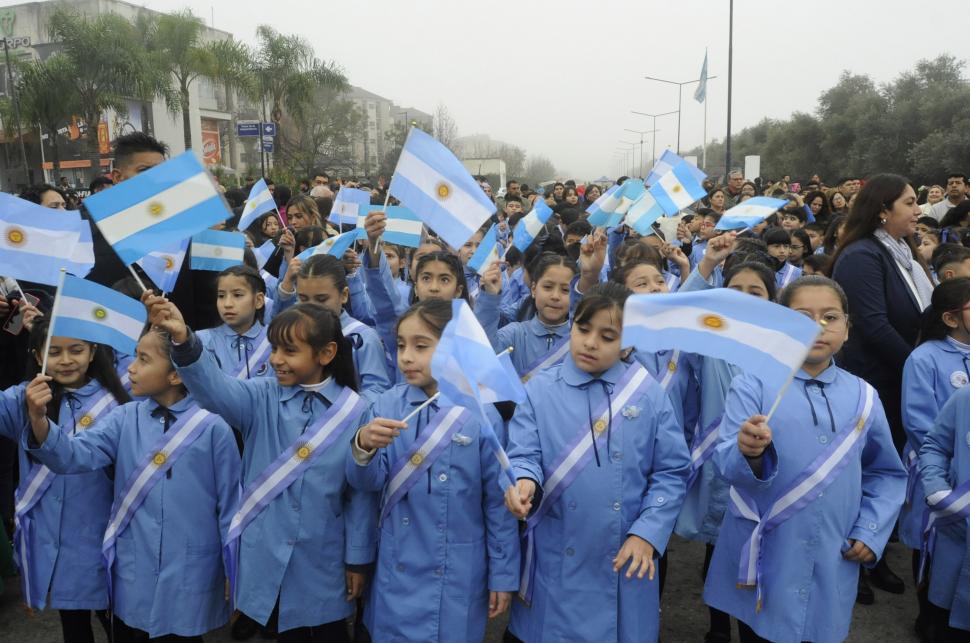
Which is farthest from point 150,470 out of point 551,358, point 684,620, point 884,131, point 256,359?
point 884,131

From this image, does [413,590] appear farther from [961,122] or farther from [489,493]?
[961,122]

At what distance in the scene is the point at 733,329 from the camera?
232 cm

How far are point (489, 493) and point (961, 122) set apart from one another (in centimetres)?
3172

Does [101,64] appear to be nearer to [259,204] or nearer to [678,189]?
[259,204]

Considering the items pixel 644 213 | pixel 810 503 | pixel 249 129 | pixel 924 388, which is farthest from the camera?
pixel 249 129

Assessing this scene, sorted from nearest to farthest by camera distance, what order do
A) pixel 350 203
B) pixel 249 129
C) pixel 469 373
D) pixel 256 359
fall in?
1. pixel 469 373
2. pixel 256 359
3. pixel 350 203
4. pixel 249 129

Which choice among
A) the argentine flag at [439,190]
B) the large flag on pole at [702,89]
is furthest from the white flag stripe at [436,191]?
the large flag on pole at [702,89]

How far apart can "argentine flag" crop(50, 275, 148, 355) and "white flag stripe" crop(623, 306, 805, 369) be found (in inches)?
76.0

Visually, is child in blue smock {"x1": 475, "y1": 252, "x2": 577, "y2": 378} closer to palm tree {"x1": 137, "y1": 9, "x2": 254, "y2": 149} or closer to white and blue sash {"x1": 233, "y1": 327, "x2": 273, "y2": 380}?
white and blue sash {"x1": 233, "y1": 327, "x2": 273, "y2": 380}

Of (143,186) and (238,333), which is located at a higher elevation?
(143,186)

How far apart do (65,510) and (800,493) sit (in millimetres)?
2899

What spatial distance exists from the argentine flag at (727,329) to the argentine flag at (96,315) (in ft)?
6.33

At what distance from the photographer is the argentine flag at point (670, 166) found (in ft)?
20.4

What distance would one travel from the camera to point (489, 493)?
2902 millimetres
